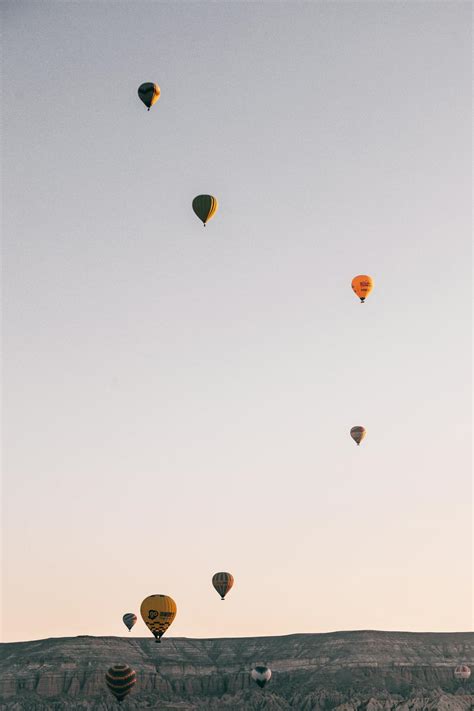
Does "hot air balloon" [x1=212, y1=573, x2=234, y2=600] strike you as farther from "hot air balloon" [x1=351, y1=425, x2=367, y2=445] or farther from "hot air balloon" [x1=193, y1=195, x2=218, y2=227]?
"hot air balloon" [x1=193, y1=195, x2=218, y2=227]

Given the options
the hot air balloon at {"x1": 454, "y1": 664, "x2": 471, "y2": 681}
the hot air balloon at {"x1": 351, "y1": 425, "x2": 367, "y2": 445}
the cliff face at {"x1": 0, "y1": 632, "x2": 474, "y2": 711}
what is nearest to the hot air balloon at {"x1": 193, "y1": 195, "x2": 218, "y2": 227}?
the hot air balloon at {"x1": 351, "y1": 425, "x2": 367, "y2": 445}

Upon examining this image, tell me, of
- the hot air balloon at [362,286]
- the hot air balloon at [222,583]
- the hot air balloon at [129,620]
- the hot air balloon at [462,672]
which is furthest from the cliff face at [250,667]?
the hot air balloon at [362,286]

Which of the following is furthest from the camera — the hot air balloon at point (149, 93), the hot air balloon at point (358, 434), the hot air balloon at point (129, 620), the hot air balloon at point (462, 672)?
the hot air balloon at point (462, 672)

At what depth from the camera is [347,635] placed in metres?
170

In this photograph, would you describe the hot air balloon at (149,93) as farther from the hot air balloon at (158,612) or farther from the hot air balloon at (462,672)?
the hot air balloon at (462,672)

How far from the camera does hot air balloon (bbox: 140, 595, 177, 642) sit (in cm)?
9506

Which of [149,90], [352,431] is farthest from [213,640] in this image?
[149,90]

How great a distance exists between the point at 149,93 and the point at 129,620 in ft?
265

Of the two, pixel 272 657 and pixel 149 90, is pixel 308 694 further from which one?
pixel 149 90

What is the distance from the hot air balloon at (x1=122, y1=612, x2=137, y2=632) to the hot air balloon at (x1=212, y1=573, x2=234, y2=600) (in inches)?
1265

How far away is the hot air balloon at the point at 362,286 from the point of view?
80.7 metres

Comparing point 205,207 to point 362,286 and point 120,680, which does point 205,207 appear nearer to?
point 362,286

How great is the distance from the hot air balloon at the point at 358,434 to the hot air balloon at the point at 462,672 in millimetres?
84767

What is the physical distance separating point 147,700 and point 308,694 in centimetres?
2305
